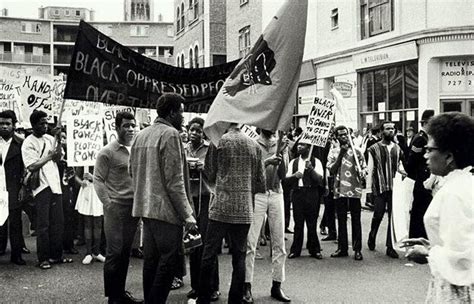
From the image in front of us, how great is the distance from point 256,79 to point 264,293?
8.21 feet

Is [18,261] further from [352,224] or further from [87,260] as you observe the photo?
[352,224]

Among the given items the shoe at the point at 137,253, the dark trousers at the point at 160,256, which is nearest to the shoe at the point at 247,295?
the dark trousers at the point at 160,256

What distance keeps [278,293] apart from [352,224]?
9.94 ft

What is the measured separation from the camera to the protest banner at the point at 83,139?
28.1 ft

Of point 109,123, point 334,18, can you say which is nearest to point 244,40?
point 334,18

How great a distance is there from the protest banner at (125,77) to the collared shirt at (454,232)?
4627mm

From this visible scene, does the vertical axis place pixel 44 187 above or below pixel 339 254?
above

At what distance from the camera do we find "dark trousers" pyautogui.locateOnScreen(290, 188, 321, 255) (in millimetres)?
9297

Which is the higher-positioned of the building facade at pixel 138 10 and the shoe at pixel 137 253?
the building facade at pixel 138 10

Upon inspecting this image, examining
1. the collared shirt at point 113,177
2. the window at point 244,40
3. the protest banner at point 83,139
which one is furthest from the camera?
the window at point 244,40

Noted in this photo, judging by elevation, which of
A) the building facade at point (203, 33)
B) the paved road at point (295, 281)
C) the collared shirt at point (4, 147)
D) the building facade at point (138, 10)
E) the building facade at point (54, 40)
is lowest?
the paved road at point (295, 281)

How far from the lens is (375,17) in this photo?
21219mm

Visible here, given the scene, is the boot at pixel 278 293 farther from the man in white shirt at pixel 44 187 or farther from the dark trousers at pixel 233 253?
the man in white shirt at pixel 44 187

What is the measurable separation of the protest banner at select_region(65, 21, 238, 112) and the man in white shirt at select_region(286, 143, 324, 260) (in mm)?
2098
